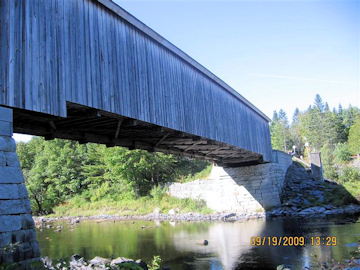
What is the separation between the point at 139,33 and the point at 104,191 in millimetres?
21955

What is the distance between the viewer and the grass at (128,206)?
20.9 meters

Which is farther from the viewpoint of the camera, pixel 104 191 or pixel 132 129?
pixel 104 191

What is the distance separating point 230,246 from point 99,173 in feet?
73.0

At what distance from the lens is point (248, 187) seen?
17875 mm

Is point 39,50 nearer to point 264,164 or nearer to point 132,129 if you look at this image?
point 132,129

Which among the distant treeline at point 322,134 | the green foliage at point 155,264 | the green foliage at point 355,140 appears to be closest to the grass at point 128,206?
the green foliage at point 155,264

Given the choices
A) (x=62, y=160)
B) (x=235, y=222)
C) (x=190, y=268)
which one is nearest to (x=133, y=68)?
(x=190, y=268)

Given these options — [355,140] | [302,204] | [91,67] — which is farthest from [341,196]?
[355,140]

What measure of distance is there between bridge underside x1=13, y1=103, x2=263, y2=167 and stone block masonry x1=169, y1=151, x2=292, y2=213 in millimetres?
6552

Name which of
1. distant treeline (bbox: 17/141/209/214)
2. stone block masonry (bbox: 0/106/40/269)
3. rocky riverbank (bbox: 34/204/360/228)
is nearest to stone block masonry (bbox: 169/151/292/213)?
rocky riverbank (bbox: 34/204/360/228)

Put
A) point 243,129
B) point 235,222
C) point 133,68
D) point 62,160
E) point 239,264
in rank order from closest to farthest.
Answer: point 133,68 < point 239,264 < point 243,129 < point 235,222 < point 62,160

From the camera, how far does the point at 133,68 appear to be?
7293 mm

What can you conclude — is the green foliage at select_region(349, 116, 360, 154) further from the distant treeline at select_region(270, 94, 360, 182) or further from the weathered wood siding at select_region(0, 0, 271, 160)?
the weathered wood siding at select_region(0, 0, 271, 160)
